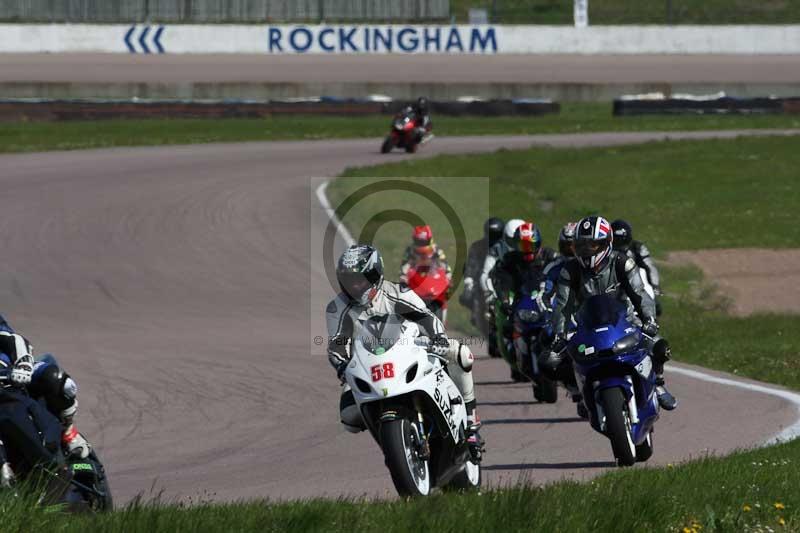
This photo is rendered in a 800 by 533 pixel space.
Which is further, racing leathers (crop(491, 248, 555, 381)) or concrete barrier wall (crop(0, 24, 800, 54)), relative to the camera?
concrete barrier wall (crop(0, 24, 800, 54))

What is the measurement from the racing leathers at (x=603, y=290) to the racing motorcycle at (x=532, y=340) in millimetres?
2339

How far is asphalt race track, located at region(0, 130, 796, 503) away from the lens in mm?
10664

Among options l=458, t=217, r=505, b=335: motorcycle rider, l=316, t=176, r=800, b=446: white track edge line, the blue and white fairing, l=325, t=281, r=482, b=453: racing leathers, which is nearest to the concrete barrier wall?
l=458, t=217, r=505, b=335: motorcycle rider

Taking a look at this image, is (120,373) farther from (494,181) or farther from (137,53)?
(137,53)

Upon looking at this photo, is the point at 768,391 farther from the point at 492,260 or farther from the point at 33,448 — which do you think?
the point at 33,448

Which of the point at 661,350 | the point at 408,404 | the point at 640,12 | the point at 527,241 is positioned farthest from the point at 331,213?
the point at 640,12

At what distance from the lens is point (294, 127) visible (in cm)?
Result: 3909

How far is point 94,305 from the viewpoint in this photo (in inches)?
770

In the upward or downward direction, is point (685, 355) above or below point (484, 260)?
below

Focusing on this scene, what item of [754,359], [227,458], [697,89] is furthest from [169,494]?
[697,89]

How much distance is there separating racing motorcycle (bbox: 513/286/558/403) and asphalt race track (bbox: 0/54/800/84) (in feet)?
108

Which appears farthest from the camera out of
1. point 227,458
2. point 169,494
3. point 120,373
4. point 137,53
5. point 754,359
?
point 137,53

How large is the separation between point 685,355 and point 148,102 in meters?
26.2

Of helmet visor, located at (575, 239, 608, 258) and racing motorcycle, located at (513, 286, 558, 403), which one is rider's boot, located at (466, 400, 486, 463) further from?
racing motorcycle, located at (513, 286, 558, 403)
